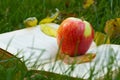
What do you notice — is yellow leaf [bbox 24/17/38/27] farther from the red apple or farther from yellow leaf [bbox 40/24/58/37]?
the red apple

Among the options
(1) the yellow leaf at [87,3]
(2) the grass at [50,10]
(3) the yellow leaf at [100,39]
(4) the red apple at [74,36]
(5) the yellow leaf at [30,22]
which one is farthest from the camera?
(1) the yellow leaf at [87,3]

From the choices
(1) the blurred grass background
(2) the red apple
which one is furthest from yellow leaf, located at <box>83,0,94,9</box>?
(2) the red apple

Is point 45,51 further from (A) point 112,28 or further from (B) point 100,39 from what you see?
(A) point 112,28

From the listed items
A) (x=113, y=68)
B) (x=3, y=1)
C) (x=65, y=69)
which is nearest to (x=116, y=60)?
(x=113, y=68)

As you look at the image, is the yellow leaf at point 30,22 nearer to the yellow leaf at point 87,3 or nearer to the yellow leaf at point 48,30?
the yellow leaf at point 48,30

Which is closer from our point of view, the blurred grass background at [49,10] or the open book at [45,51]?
the open book at [45,51]

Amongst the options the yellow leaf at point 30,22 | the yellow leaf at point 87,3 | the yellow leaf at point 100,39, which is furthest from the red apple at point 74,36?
the yellow leaf at point 87,3

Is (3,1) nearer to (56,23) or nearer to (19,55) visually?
(56,23)
